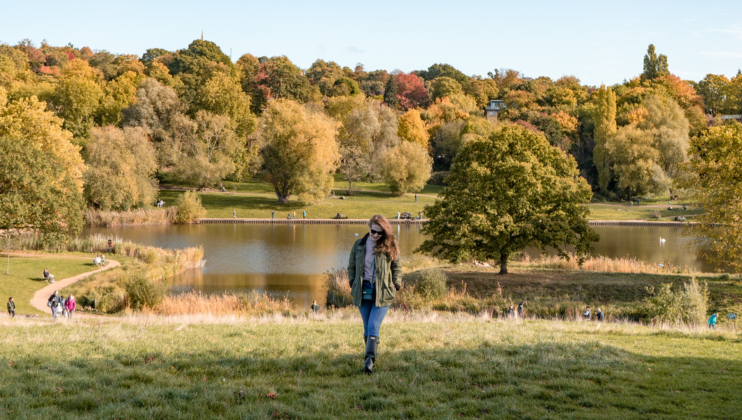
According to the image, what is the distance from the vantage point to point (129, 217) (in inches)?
2068

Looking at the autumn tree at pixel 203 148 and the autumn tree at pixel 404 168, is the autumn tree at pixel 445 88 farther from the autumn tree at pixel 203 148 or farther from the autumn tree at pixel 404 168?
the autumn tree at pixel 203 148

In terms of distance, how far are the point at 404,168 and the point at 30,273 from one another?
161ft

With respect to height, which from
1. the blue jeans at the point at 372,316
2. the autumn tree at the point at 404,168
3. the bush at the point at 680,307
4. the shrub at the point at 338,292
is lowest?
the shrub at the point at 338,292

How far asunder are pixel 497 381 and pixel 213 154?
207 ft

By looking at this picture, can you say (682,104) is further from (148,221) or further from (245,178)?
(148,221)

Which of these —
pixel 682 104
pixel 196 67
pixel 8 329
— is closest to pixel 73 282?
pixel 8 329

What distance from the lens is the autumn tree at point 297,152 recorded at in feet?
198

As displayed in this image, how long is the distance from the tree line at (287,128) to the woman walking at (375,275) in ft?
87.5

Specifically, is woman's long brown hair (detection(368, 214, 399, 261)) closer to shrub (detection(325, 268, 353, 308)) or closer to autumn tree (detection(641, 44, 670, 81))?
shrub (detection(325, 268, 353, 308))

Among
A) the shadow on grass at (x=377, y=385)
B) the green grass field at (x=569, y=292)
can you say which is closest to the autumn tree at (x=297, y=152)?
the green grass field at (x=569, y=292)

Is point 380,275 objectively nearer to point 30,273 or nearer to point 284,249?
point 30,273

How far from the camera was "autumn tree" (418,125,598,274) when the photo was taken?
2450 cm

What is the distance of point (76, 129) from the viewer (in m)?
68.1

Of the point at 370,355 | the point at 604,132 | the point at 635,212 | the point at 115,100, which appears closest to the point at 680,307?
the point at 370,355
